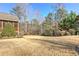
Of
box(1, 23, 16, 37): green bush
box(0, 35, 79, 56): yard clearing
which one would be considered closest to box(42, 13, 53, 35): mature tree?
box(0, 35, 79, 56): yard clearing

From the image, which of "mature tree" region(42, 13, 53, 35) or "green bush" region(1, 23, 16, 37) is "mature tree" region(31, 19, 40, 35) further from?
"green bush" region(1, 23, 16, 37)

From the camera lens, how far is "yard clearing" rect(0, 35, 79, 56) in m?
50.9

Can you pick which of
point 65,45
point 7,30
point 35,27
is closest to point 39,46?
point 35,27

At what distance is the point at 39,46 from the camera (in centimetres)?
5100

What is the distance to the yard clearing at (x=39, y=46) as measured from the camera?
2005 inches

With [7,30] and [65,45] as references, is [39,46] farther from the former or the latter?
[7,30]

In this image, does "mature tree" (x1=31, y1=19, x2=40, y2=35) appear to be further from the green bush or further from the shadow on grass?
the green bush

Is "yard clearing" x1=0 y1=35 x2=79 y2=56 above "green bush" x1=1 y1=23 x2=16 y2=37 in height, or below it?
below

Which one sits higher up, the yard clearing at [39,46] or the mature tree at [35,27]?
the mature tree at [35,27]

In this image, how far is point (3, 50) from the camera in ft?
167

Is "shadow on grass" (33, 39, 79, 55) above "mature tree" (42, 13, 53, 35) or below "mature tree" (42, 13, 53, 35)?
below

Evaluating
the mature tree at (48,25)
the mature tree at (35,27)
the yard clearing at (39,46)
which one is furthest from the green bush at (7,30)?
the mature tree at (48,25)

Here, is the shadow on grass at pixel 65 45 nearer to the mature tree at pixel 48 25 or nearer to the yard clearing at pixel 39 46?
the yard clearing at pixel 39 46

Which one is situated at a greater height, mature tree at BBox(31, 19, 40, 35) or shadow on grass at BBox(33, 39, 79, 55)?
mature tree at BBox(31, 19, 40, 35)
